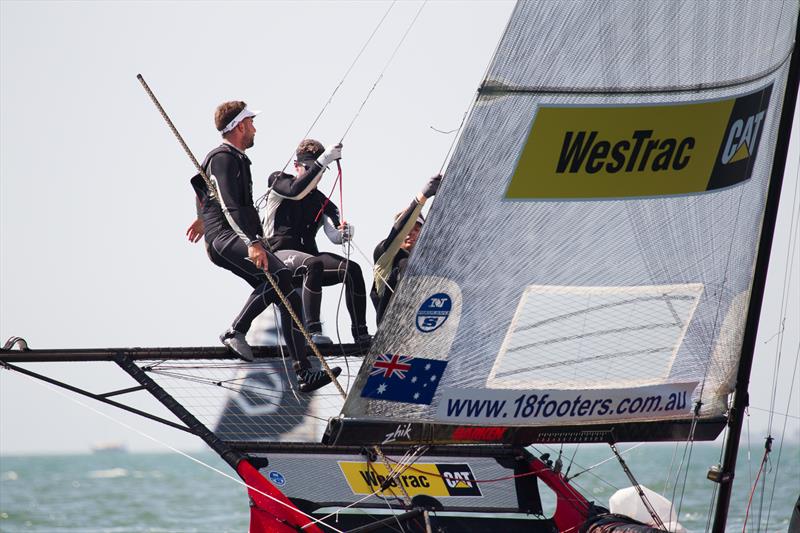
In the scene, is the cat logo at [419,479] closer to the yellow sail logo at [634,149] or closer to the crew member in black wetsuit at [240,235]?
the crew member in black wetsuit at [240,235]

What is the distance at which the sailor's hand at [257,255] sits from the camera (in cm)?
711

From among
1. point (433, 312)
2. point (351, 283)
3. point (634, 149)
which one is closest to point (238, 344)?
point (351, 283)

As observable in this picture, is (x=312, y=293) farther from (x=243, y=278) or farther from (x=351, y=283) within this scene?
(x=243, y=278)

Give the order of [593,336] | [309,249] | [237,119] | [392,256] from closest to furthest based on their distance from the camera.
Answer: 1. [593,336]
2. [237,119]
3. [309,249]
4. [392,256]

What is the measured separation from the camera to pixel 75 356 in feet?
24.1

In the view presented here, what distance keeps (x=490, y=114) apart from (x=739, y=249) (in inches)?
63.8

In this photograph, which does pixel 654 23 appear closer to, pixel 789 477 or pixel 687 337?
pixel 687 337

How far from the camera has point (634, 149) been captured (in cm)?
647

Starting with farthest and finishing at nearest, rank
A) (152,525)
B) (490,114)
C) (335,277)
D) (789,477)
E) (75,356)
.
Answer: (789,477), (152,525), (335,277), (75,356), (490,114)

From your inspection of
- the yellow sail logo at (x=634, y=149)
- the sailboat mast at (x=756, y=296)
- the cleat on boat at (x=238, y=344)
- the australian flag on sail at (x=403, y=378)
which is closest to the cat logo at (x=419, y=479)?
the cleat on boat at (x=238, y=344)

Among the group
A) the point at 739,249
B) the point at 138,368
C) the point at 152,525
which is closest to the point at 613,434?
the point at 739,249

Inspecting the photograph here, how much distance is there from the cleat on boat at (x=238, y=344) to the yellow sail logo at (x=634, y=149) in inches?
77.1

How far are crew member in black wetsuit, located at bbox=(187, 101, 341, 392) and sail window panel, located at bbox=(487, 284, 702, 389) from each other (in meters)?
1.38

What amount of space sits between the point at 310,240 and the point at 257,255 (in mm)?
1156
